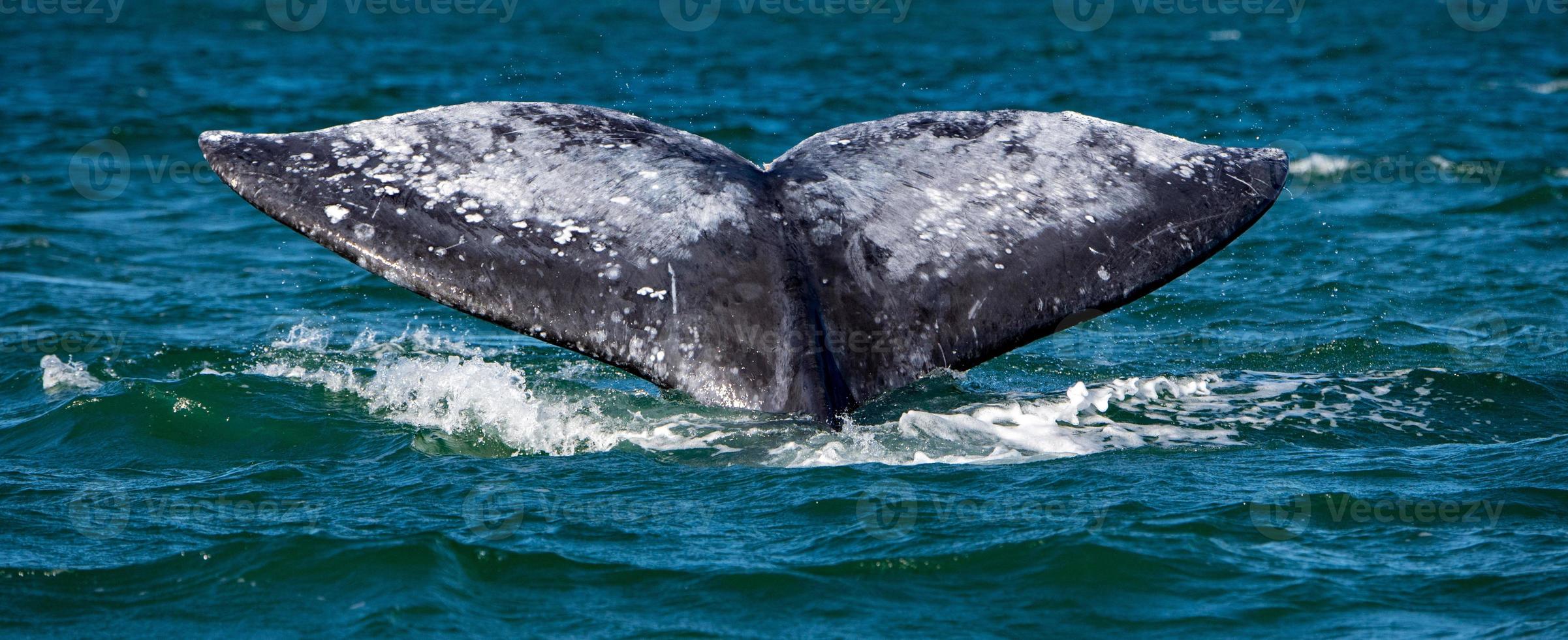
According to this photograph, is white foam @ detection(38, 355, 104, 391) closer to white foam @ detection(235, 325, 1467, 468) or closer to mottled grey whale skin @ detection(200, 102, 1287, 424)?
white foam @ detection(235, 325, 1467, 468)

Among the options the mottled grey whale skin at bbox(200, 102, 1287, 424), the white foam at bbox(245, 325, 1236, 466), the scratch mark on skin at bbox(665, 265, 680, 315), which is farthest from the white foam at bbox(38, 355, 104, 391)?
the scratch mark on skin at bbox(665, 265, 680, 315)

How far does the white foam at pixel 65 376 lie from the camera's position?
24.4 feet

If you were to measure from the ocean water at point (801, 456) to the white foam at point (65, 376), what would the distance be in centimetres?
3

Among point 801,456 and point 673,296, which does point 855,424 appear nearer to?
point 801,456

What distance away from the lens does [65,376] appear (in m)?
7.64

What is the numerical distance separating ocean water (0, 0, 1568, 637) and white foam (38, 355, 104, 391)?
3 centimetres

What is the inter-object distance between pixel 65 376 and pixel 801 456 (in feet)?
14.5

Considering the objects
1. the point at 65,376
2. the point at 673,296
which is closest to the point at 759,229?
the point at 673,296

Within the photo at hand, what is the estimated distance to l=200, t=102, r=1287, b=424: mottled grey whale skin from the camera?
506 cm

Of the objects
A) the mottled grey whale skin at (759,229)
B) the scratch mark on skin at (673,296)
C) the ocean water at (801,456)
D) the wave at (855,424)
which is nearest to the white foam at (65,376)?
the ocean water at (801,456)

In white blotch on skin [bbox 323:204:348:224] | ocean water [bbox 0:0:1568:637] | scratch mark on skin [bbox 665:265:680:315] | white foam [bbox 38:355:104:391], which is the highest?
white blotch on skin [bbox 323:204:348:224]

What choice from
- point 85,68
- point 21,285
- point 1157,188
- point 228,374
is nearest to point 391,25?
point 85,68

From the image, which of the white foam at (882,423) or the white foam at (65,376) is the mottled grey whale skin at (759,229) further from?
the white foam at (65,376)

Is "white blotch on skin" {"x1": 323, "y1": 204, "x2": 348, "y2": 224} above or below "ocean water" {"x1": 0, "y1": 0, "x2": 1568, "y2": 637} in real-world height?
above
